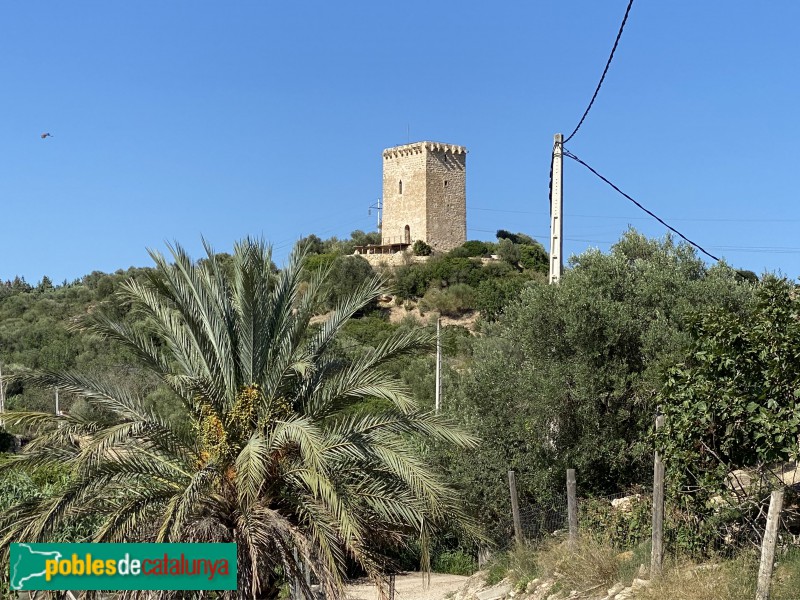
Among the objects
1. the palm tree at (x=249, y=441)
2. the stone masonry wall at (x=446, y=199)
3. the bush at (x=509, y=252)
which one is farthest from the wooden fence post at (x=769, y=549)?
the stone masonry wall at (x=446, y=199)

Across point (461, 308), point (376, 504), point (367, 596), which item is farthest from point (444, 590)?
point (461, 308)

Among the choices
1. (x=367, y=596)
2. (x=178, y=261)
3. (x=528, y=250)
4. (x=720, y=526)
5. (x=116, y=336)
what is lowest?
(x=367, y=596)

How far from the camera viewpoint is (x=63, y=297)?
6581 centimetres

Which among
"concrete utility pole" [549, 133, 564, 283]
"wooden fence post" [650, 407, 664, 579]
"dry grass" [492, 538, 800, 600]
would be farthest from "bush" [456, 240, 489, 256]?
"wooden fence post" [650, 407, 664, 579]

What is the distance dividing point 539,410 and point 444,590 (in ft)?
10.2

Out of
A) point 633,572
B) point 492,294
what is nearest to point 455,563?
point 633,572

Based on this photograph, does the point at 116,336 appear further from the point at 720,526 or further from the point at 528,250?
the point at 528,250

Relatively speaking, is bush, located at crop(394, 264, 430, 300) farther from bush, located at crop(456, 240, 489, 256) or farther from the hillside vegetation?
the hillside vegetation

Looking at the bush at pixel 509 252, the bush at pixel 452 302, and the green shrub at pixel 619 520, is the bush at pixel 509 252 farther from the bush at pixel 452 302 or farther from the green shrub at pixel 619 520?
the green shrub at pixel 619 520

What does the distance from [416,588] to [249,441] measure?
23.7 ft

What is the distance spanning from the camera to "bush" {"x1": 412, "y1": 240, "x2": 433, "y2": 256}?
66.9 metres

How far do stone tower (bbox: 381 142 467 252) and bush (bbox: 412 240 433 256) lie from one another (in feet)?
2.22

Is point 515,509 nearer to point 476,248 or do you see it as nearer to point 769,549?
point 769,549

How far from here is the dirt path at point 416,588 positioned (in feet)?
46.0
